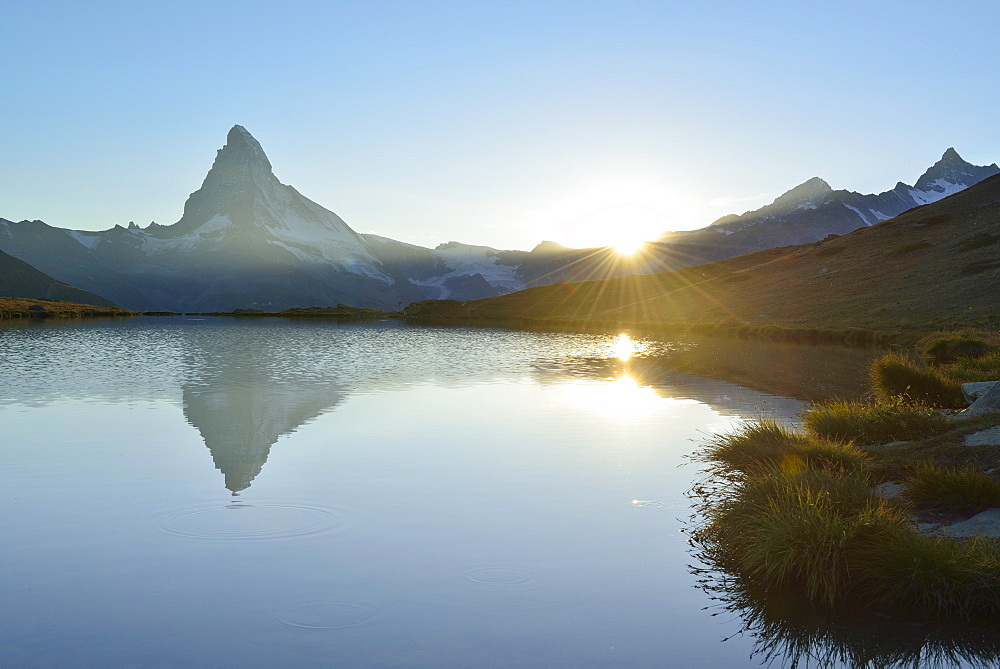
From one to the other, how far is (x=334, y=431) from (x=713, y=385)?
24216mm

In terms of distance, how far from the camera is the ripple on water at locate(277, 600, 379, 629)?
9930 mm

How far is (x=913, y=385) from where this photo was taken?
27688 millimetres

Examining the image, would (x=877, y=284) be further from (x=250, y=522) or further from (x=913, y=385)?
(x=250, y=522)

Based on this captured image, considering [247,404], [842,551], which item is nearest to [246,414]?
[247,404]

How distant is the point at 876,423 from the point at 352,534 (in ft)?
50.9

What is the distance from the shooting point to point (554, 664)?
8.96 m

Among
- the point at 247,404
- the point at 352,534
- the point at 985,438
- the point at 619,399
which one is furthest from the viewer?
the point at 619,399

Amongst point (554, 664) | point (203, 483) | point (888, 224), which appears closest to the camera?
point (554, 664)

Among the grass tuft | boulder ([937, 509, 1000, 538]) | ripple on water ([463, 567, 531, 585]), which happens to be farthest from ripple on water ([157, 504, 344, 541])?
the grass tuft

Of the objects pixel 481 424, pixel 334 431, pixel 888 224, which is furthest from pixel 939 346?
pixel 888 224

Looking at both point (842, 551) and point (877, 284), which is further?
point (877, 284)

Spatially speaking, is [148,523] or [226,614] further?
[148,523]

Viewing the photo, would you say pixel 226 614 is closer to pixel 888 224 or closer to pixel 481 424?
pixel 481 424

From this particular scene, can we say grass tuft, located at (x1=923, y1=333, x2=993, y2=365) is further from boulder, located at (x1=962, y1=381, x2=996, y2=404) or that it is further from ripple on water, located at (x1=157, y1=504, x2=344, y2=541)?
ripple on water, located at (x1=157, y1=504, x2=344, y2=541)
